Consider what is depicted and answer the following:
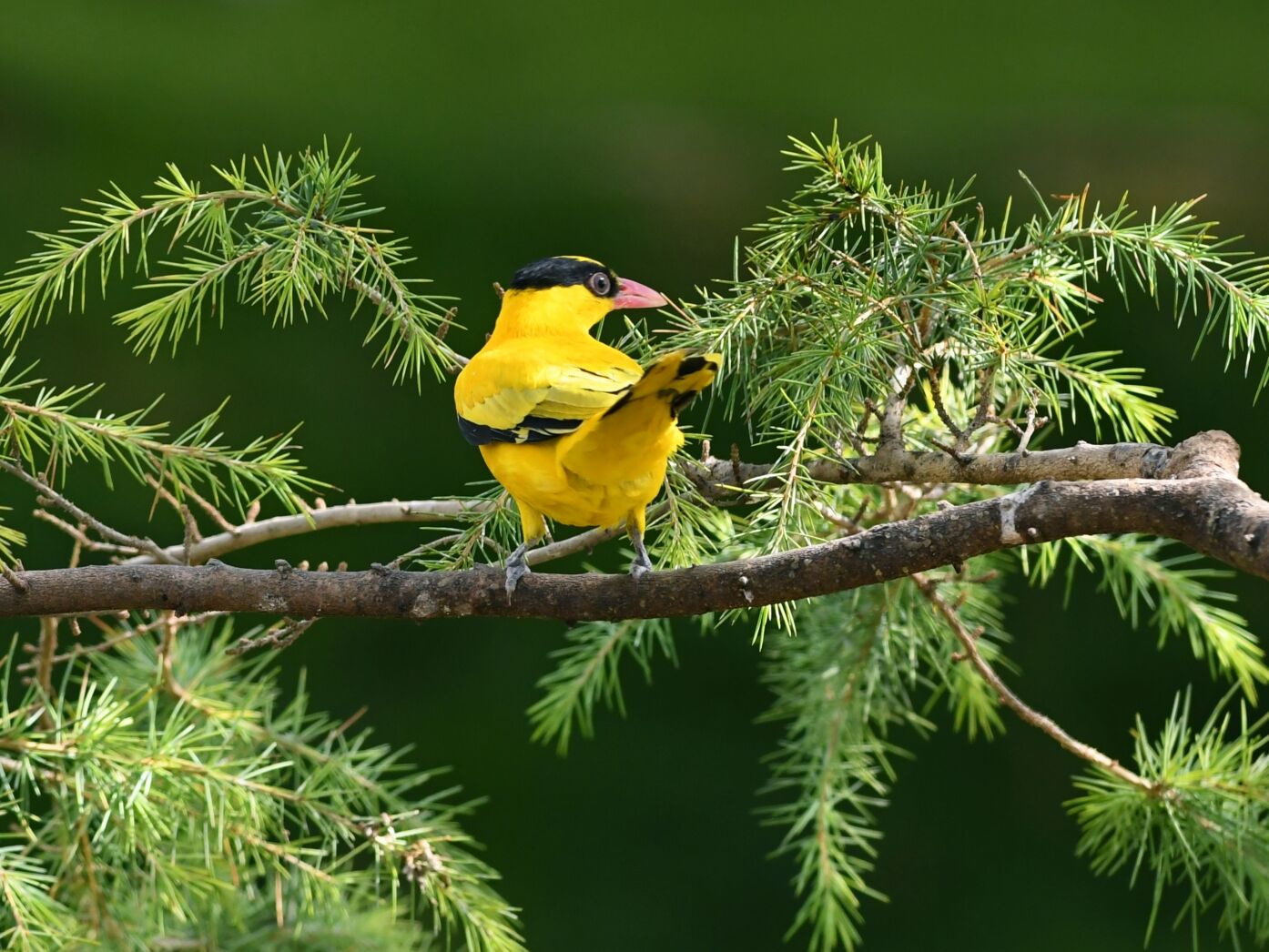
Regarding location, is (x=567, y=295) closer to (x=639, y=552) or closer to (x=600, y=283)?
(x=600, y=283)

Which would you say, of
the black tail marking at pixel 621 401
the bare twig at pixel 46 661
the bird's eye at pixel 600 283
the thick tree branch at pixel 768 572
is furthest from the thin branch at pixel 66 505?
the bird's eye at pixel 600 283

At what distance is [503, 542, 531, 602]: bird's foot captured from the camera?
762 mm

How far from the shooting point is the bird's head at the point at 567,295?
3.48 ft

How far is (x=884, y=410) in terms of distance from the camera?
84 centimetres

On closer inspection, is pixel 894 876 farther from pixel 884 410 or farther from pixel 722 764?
pixel 884 410

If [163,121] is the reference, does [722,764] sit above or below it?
below

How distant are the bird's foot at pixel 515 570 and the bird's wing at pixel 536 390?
7cm

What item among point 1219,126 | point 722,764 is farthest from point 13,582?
point 1219,126

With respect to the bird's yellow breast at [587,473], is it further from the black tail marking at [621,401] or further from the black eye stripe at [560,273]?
the black eye stripe at [560,273]

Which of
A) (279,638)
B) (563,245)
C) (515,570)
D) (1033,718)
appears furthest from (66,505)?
(563,245)

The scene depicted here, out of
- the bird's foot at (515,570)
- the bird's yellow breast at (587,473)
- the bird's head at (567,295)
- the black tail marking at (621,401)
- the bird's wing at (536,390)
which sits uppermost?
the bird's head at (567,295)

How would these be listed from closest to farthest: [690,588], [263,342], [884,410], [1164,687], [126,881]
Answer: [690,588]
[884,410]
[126,881]
[1164,687]
[263,342]

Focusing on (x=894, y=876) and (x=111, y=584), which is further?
(x=894, y=876)

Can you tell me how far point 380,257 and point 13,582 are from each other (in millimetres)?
271
